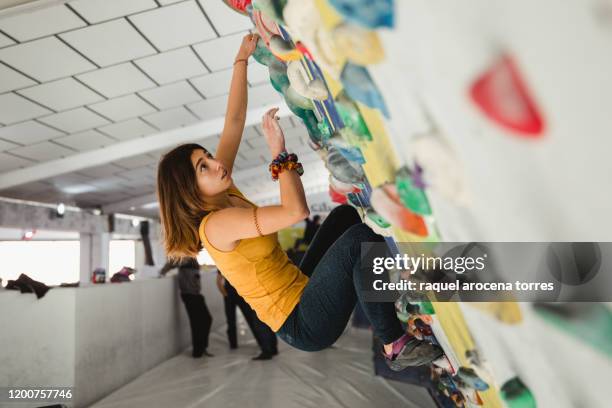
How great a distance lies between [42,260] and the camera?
720 centimetres

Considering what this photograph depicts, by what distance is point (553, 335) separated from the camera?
488 millimetres

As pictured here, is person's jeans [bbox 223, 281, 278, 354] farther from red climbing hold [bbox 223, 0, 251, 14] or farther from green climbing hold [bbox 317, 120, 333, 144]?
red climbing hold [bbox 223, 0, 251, 14]

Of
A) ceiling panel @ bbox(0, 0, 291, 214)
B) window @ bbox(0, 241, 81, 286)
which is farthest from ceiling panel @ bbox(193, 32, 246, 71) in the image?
window @ bbox(0, 241, 81, 286)

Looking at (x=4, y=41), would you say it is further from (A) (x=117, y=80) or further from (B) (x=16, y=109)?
(B) (x=16, y=109)

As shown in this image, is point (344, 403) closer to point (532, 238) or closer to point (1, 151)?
point (532, 238)

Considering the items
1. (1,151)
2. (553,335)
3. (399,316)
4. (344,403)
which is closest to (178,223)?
(399,316)

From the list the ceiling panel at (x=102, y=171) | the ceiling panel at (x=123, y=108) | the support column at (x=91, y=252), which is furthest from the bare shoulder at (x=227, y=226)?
the support column at (x=91, y=252)

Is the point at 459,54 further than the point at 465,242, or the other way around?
the point at 465,242

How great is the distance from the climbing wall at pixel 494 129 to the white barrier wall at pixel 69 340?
272 centimetres

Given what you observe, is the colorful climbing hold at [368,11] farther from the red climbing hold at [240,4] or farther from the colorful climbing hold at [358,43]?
the red climbing hold at [240,4]

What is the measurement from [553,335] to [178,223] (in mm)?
995

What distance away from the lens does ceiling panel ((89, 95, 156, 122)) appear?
3.26 meters

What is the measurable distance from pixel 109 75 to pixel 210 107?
101 cm

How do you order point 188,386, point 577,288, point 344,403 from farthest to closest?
point 188,386
point 344,403
point 577,288
